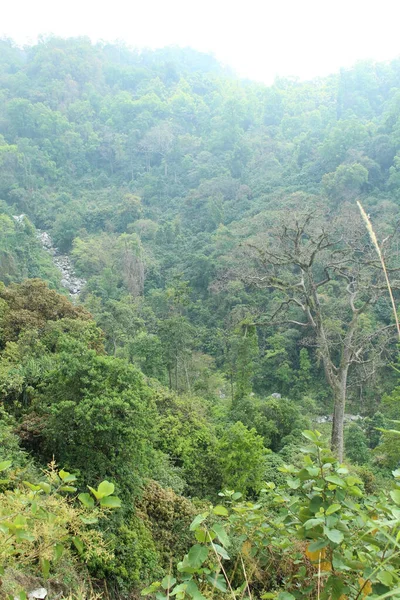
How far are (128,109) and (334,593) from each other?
4626 cm

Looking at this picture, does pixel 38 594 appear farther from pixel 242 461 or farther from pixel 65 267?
pixel 65 267

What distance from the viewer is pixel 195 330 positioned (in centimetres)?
1589

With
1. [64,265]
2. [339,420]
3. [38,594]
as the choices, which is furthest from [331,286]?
[38,594]

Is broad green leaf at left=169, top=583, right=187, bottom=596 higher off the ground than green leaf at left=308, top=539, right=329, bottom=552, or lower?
lower

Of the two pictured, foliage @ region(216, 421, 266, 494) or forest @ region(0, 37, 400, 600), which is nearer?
forest @ region(0, 37, 400, 600)

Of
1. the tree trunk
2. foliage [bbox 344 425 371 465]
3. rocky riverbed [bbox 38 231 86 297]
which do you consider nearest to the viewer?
the tree trunk

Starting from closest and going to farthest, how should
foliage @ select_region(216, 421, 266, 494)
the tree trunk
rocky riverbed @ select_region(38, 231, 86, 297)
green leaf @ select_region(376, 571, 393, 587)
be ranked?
green leaf @ select_region(376, 571, 393, 587) → the tree trunk → foliage @ select_region(216, 421, 266, 494) → rocky riverbed @ select_region(38, 231, 86, 297)

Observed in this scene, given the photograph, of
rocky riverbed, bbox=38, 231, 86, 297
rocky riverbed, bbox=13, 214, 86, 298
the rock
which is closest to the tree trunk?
the rock

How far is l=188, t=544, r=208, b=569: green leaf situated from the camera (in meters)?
0.96

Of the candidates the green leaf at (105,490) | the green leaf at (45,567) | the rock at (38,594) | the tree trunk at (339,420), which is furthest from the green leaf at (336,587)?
the tree trunk at (339,420)

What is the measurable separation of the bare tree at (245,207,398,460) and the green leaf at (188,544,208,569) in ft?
14.1

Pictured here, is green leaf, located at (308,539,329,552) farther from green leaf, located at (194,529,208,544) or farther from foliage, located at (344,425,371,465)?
foliage, located at (344,425,371,465)

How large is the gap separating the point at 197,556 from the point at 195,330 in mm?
14922

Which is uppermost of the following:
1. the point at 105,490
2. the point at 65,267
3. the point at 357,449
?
the point at 105,490
